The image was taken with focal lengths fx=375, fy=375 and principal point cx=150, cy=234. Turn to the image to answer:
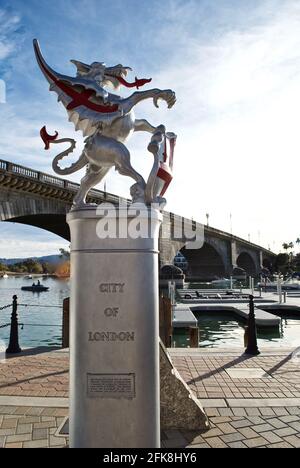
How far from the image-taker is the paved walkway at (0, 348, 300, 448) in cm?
393

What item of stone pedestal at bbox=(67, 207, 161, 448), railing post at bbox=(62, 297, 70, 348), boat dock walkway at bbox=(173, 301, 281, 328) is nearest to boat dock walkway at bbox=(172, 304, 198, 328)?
boat dock walkway at bbox=(173, 301, 281, 328)

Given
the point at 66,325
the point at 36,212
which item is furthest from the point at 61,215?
the point at 66,325

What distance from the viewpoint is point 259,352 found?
7891mm

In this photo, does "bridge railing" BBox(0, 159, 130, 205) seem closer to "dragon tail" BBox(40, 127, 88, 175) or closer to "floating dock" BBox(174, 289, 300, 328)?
"floating dock" BBox(174, 289, 300, 328)

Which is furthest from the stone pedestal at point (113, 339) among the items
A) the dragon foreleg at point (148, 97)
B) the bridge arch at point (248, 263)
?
the bridge arch at point (248, 263)

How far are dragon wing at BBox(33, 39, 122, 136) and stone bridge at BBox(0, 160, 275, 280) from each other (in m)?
0.77

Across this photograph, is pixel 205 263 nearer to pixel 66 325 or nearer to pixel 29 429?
pixel 66 325

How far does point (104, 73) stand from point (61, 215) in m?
28.3

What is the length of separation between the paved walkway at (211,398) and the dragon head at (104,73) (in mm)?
3620

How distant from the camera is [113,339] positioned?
2639 millimetres

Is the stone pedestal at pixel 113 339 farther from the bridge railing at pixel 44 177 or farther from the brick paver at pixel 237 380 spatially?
the bridge railing at pixel 44 177

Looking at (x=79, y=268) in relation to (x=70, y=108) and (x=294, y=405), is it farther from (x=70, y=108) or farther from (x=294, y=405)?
(x=294, y=405)
